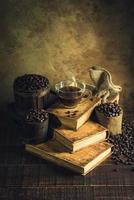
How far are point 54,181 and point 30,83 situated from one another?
3.23ft

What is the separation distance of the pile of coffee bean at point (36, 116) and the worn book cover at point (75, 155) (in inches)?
8.3

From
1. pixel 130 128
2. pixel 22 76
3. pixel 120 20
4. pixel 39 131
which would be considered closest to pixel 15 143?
pixel 39 131

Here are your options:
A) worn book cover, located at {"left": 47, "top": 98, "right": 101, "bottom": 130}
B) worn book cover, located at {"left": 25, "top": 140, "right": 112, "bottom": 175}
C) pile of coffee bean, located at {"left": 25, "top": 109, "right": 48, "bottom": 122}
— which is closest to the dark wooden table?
worn book cover, located at {"left": 25, "top": 140, "right": 112, "bottom": 175}

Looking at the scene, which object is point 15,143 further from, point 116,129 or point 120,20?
point 120,20

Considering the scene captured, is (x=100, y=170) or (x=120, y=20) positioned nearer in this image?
(x=100, y=170)

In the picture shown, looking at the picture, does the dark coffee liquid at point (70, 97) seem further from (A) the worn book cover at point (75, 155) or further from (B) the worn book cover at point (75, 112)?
(A) the worn book cover at point (75, 155)

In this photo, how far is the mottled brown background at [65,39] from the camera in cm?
486

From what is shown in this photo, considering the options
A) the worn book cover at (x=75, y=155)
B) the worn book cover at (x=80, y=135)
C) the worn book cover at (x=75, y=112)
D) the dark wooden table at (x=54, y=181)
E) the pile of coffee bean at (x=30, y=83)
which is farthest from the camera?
the pile of coffee bean at (x=30, y=83)

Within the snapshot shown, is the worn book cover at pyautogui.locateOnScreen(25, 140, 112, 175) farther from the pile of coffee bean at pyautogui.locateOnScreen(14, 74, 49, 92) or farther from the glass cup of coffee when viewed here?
the pile of coffee bean at pyautogui.locateOnScreen(14, 74, 49, 92)

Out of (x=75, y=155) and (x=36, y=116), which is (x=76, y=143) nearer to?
(x=75, y=155)

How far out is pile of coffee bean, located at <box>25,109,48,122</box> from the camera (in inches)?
177

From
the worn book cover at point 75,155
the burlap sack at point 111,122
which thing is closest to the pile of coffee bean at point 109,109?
the burlap sack at point 111,122

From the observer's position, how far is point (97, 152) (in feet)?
14.5

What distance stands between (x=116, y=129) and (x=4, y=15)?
Result: 1443mm
